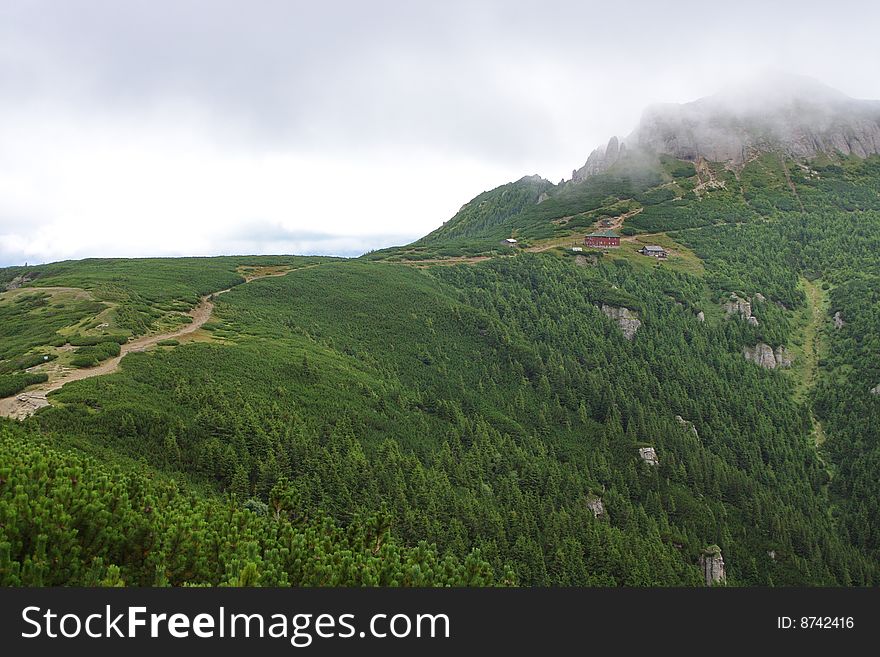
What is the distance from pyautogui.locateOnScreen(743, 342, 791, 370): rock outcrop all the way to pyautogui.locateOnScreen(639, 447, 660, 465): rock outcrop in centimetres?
5109

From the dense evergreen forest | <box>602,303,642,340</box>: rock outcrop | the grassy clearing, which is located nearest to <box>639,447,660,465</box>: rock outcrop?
the dense evergreen forest

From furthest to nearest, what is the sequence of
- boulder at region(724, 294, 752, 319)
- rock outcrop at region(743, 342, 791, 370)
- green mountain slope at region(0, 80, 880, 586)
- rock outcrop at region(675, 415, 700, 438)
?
boulder at region(724, 294, 752, 319)
rock outcrop at region(743, 342, 791, 370)
rock outcrop at region(675, 415, 700, 438)
green mountain slope at region(0, 80, 880, 586)

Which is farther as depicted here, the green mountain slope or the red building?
the red building

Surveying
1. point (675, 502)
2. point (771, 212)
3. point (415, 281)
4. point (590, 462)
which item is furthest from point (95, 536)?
point (771, 212)

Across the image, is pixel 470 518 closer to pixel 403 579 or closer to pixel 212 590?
pixel 403 579

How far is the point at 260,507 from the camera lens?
3362cm

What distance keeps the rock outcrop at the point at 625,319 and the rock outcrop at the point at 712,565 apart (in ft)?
182

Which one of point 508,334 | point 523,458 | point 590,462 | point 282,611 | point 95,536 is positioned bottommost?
point 590,462

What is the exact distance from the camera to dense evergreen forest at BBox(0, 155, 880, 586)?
20891 millimetres

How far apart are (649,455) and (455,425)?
115 ft

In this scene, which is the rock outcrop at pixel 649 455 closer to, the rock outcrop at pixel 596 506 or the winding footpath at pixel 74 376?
the rock outcrop at pixel 596 506

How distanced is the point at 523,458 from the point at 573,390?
29397 mm

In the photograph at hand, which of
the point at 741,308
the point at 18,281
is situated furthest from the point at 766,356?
the point at 18,281

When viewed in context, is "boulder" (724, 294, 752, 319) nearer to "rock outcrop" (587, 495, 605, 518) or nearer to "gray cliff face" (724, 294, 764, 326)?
"gray cliff face" (724, 294, 764, 326)
